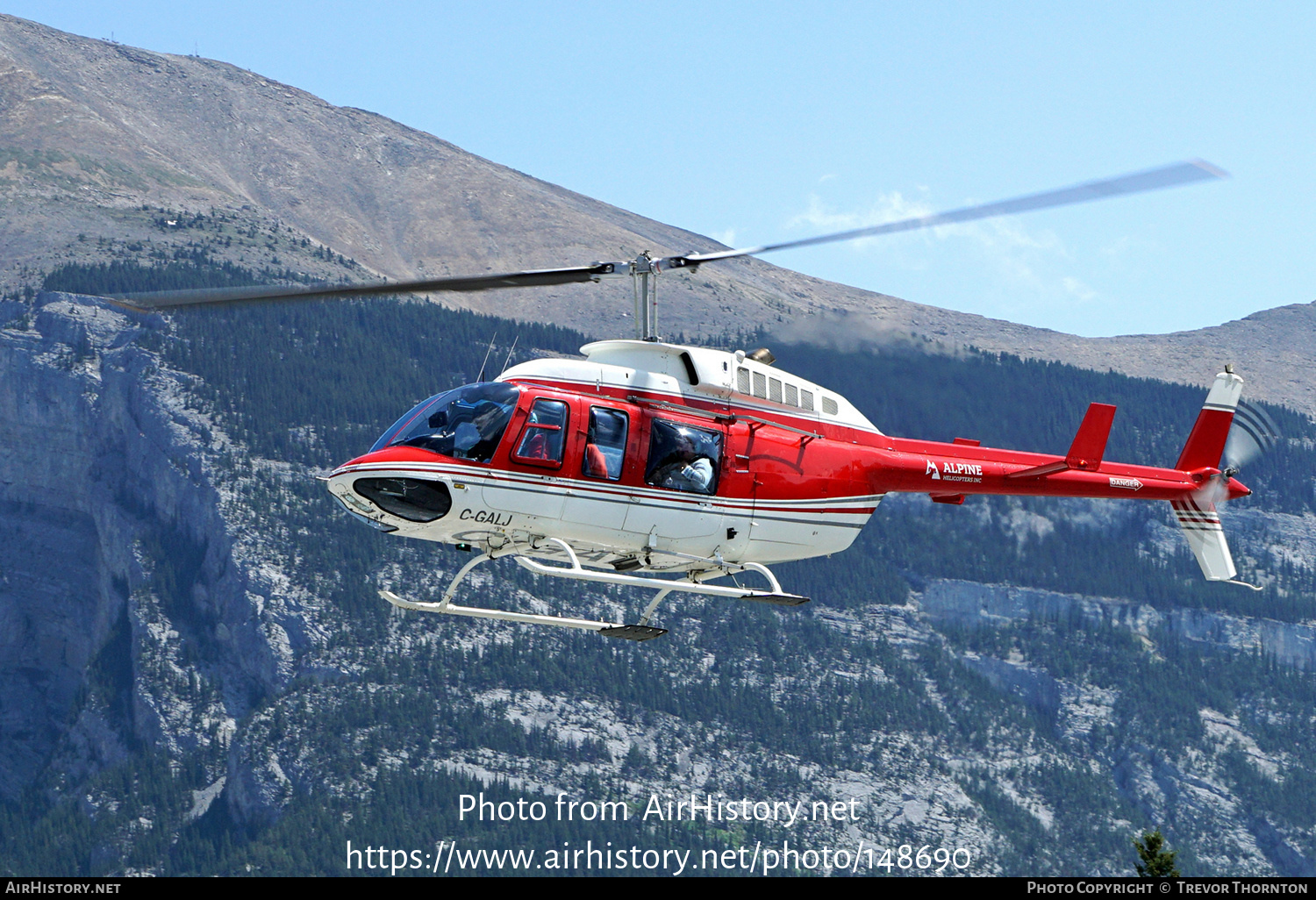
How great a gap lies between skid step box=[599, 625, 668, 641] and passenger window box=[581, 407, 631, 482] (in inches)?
115

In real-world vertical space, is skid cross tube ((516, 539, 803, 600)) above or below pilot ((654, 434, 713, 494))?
below

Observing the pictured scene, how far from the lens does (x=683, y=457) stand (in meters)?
34.5

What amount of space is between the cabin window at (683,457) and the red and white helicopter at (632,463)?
0.11 feet

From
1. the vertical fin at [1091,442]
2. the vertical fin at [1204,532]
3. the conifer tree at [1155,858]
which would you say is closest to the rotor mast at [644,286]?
the vertical fin at [1091,442]

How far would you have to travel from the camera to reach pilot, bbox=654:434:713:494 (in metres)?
34.3

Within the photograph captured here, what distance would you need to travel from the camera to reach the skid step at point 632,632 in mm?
32438

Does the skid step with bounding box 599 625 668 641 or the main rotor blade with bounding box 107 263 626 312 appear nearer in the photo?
the main rotor blade with bounding box 107 263 626 312

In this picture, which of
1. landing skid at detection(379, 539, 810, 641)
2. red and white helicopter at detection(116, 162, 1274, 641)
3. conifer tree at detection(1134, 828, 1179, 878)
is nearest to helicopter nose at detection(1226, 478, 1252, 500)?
red and white helicopter at detection(116, 162, 1274, 641)

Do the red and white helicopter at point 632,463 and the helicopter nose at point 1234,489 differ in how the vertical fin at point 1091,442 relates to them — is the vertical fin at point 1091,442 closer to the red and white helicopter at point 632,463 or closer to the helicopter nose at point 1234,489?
the red and white helicopter at point 632,463

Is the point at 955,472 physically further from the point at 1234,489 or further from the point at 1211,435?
the point at 1211,435

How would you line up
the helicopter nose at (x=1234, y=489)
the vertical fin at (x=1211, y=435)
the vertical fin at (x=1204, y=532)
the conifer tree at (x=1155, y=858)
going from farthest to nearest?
the conifer tree at (x=1155, y=858) → the vertical fin at (x=1211, y=435) → the vertical fin at (x=1204, y=532) → the helicopter nose at (x=1234, y=489)

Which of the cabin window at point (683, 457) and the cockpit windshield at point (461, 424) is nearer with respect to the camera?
the cockpit windshield at point (461, 424)

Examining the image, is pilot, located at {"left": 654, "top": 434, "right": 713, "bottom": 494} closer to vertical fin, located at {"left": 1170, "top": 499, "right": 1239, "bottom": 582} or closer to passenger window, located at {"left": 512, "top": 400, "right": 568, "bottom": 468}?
passenger window, located at {"left": 512, "top": 400, "right": 568, "bottom": 468}
